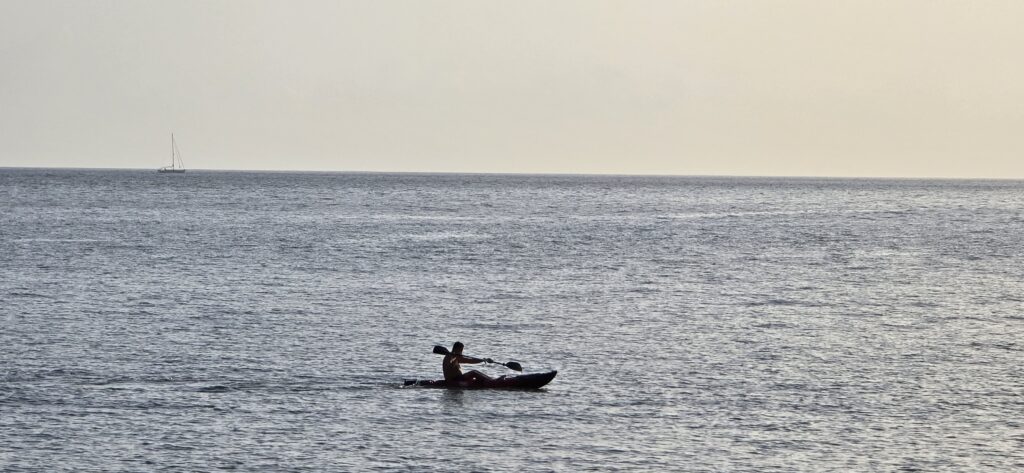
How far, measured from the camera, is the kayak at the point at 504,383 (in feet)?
126

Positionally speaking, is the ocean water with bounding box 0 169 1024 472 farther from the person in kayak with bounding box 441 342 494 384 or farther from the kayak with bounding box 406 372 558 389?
the person in kayak with bounding box 441 342 494 384

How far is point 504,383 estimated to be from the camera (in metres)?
38.8

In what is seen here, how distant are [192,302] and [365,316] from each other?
29.7 ft

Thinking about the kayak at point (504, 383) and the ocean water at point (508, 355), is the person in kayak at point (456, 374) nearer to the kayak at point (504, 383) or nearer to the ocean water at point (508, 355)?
the kayak at point (504, 383)

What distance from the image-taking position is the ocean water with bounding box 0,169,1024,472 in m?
31.0

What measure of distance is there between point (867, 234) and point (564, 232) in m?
26.7

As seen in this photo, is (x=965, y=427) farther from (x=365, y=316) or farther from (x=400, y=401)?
(x=365, y=316)

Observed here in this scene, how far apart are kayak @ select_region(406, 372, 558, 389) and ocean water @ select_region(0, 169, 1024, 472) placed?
0.44 metres

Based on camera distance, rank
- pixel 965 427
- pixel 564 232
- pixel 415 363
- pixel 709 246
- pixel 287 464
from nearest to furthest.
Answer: pixel 287 464, pixel 965 427, pixel 415 363, pixel 709 246, pixel 564 232

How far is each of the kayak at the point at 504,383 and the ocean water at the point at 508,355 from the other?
0.44m

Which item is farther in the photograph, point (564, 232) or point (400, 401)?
point (564, 232)

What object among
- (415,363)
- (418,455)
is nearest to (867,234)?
(415,363)

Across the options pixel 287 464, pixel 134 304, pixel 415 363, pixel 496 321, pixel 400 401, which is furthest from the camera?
pixel 134 304

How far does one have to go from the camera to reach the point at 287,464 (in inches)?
1156
